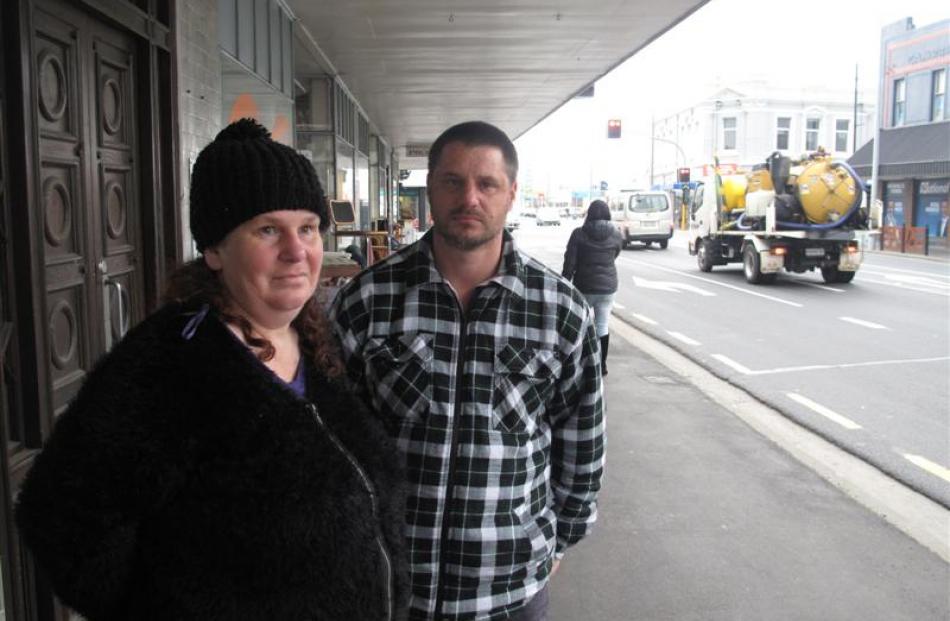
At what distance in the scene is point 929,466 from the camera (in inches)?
237

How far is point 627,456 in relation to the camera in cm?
609

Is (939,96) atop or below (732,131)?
below

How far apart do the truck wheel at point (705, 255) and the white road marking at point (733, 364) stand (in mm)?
11817

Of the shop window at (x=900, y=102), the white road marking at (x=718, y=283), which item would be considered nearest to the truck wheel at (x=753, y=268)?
the white road marking at (x=718, y=283)

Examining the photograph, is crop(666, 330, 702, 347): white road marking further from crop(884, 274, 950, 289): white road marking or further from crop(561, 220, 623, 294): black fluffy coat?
crop(884, 274, 950, 289): white road marking

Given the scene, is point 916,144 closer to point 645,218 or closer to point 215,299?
point 645,218

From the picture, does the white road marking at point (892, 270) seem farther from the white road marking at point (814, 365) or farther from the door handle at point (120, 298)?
the door handle at point (120, 298)

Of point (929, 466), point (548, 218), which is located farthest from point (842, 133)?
point (929, 466)

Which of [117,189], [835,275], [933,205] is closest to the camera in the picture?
[117,189]

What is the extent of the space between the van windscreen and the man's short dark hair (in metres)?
30.3

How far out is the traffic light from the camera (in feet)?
115

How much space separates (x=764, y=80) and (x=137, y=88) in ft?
179

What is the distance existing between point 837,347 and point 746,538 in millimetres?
6901

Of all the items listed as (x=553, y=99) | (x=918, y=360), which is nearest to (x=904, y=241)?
(x=553, y=99)
